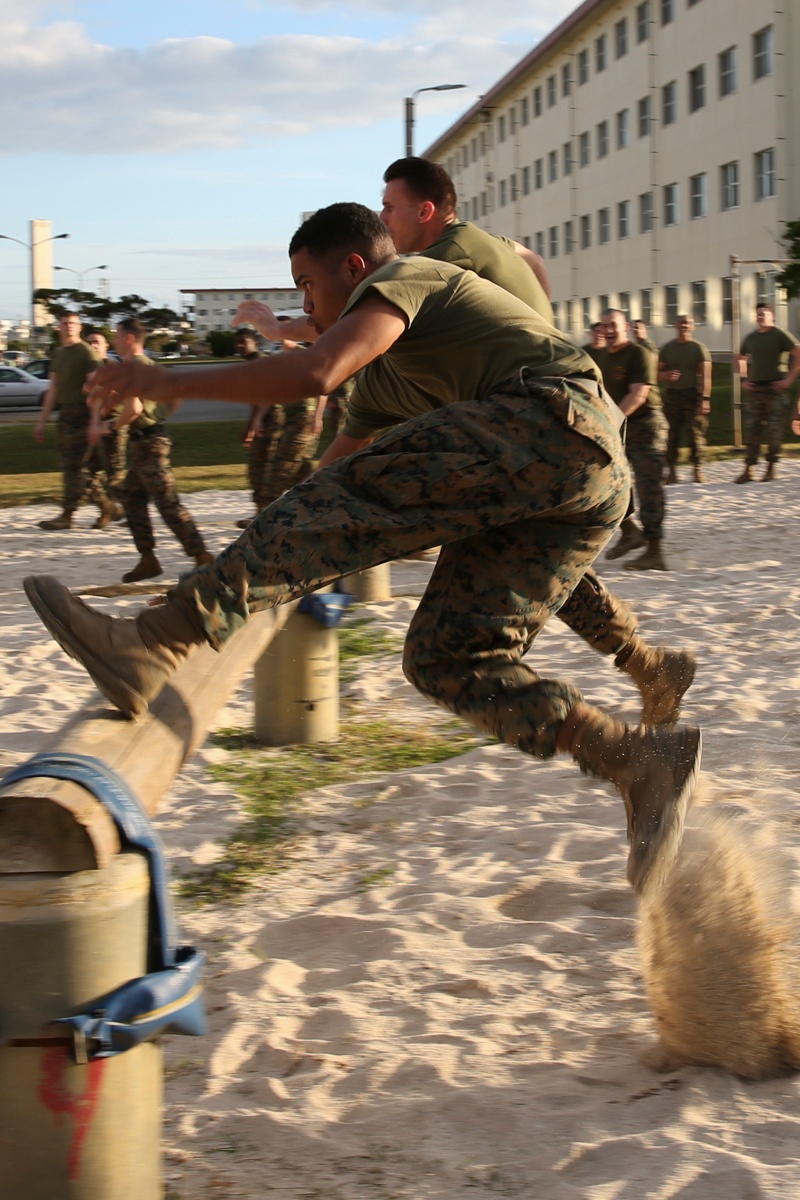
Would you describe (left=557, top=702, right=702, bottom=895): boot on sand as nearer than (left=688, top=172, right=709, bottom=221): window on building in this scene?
Yes

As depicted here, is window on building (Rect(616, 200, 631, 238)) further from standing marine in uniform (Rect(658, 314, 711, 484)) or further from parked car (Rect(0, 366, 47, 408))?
standing marine in uniform (Rect(658, 314, 711, 484))

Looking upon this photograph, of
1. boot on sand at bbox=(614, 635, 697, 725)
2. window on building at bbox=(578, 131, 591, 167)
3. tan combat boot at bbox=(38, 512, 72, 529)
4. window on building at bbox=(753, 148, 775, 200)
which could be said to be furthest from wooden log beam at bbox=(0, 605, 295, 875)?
window on building at bbox=(578, 131, 591, 167)

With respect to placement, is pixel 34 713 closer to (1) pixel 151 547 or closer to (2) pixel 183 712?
(2) pixel 183 712

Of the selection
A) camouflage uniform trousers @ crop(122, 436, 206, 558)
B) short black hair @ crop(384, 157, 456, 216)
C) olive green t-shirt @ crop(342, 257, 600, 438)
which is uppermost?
short black hair @ crop(384, 157, 456, 216)

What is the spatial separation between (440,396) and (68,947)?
6.03 ft

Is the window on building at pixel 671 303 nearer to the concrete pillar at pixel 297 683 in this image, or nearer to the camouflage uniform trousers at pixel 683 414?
the camouflage uniform trousers at pixel 683 414

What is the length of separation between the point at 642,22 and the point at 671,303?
29.1 feet

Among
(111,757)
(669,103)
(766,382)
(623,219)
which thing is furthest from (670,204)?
(111,757)

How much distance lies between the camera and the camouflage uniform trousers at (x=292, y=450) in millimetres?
11242

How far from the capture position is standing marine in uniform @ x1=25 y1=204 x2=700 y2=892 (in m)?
3.28

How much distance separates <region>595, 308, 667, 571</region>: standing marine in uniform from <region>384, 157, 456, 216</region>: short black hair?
6.25 m

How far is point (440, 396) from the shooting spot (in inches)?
141

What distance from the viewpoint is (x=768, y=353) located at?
16.0m

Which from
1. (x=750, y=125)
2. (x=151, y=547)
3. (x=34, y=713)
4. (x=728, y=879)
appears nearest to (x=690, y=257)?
(x=750, y=125)
